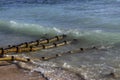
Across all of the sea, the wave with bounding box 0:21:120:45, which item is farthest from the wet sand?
the wave with bounding box 0:21:120:45

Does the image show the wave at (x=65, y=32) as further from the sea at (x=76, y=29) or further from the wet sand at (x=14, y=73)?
the wet sand at (x=14, y=73)

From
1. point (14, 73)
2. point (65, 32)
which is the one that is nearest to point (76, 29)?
point (65, 32)

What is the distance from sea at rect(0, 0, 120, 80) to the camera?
17.5 m

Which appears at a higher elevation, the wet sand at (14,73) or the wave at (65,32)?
the wet sand at (14,73)

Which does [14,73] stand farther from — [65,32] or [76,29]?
[76,29]

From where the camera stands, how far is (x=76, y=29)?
26.8 metres

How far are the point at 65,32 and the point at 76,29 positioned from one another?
47.8 inches

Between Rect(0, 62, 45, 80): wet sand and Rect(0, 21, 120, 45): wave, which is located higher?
Rect(0, 62, 45, 80): wet sand

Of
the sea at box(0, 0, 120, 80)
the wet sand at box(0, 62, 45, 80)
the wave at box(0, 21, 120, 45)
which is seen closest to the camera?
the wet sand at box(0, 62, 45, 80)

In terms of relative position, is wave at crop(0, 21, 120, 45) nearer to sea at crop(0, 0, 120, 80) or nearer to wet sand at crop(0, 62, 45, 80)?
sea at crop(0, 0, 120, 80)

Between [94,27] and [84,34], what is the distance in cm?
278

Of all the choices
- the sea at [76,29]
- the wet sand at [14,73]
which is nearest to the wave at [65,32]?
the sea at [76,29]

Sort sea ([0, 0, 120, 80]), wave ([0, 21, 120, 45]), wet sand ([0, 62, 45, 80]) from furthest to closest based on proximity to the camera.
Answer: wave ([0, 21, 120, 45])
sea ([0, 0, 120, 80])
wet sand ([0, 62, 45, 80])

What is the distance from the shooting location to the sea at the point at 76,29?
57.5 feet
